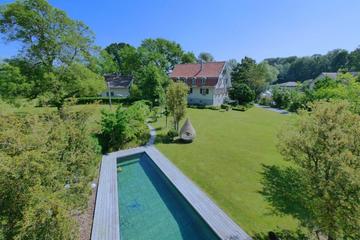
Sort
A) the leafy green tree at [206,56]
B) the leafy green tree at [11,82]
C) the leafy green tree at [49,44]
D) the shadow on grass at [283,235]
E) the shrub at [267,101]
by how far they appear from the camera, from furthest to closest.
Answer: the leafy green tree at [206,56]
the shrub at [267,101]
the leafy green tree at [49,44]
the leafy green tree at [11,82]
the shadow on grass at [283,235]

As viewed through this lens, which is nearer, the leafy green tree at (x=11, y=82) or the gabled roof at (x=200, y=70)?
→ the leafy green tree at (x=11, y=82)

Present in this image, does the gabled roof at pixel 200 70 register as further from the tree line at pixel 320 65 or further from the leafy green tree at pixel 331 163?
the tree line at pixel 320 65

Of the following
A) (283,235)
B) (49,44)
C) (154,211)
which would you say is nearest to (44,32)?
(49,44)

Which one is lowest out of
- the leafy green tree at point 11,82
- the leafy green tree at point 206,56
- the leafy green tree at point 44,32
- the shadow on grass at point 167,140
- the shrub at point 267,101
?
the shadow on grass at point 167,140

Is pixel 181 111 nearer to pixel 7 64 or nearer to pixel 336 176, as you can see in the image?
pixel 336 176

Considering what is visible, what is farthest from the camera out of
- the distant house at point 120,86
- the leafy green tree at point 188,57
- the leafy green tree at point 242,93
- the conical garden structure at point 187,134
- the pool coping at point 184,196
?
the leafy green tree at point 188,57

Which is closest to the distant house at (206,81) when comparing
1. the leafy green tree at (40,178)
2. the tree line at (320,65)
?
the leafy green tree at (40,178)

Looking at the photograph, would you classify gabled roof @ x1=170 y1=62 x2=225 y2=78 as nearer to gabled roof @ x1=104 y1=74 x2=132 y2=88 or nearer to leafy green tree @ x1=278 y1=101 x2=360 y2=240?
gabled roof @ x1=104 y1=74 x2=132 y2=88

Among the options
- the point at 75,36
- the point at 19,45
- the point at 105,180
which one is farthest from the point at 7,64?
the point at 105,180
